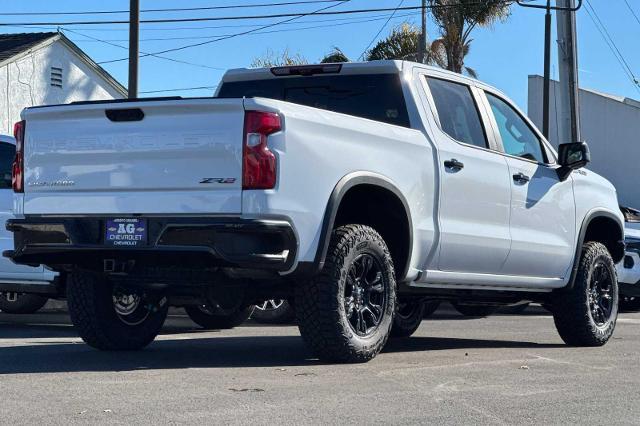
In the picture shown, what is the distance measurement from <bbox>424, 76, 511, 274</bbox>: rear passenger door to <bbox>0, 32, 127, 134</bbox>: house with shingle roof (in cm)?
2588

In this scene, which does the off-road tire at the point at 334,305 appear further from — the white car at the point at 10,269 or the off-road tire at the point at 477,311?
the off-road tire at the point at 477,311

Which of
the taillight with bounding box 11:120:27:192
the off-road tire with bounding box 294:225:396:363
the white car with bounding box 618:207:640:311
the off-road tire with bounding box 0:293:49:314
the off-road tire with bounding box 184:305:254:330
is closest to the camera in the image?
the off-road tire with bounding box 294:225:396:363

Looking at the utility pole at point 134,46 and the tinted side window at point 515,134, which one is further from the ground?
the utility pole at point 134,46

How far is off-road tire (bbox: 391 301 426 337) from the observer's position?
32.8 ft

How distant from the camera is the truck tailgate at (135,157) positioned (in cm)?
659

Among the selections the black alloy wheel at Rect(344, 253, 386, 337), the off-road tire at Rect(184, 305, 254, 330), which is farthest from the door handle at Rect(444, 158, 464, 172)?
the off-road tire at Rect(184, 305, 254, 330)

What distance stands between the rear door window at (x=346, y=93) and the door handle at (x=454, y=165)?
404 mm

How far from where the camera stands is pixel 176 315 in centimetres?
1362

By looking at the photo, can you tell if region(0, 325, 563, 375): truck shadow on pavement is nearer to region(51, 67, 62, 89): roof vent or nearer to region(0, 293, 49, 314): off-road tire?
region(0, 293, 49, 314): off-road tire

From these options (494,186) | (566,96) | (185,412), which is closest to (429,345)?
(494,186)

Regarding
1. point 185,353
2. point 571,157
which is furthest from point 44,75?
point 185,353

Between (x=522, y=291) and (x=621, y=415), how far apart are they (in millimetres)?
3632

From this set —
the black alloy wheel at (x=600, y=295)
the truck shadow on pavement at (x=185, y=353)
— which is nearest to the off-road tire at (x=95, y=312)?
the truck shadow on pavement at (x=185, y=353)

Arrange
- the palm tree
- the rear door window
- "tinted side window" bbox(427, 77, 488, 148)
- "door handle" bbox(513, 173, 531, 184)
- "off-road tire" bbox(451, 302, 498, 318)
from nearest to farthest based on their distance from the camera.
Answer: the rear door window
"tinted side window" bbox(427, 77, 488, 148)
"door handle" bbox(513, 173, 531, 184)
"off-road tire" bbox(451, 302, 498, 318)
the palm tree
